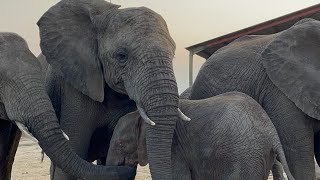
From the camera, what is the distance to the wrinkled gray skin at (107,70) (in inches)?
149

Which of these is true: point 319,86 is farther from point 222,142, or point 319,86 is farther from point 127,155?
point 127,155

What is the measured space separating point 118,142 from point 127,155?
0.41 feet

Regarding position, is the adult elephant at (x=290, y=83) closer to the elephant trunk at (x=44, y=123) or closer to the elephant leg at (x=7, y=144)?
the elephant trunk at (x=44, y=123)

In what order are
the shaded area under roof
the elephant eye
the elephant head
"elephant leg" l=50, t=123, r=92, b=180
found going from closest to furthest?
the elephant eye
the elephant head
"elephant leg" l=50, t=123, r=92, b=180
the shaded area under roof

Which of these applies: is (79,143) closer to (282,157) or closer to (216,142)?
(216,142)

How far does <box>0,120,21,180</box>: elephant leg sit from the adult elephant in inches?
76.7

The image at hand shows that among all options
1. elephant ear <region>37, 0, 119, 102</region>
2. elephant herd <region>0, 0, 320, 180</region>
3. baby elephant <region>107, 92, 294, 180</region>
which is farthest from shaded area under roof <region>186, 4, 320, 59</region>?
elephant ear <region>37, 0, 119, 102</region>

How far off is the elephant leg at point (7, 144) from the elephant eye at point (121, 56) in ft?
3.67

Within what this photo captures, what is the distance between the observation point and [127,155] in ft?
13.9

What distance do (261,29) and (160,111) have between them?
29.6 ft

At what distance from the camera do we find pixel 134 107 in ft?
15.0

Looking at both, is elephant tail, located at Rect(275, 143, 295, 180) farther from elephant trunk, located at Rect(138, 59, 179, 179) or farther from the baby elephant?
elephant trunk, located at Rect(138, 59, 179, 179)

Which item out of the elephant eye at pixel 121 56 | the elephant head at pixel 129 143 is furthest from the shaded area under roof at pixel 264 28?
the elephant eye at pixel 121 56

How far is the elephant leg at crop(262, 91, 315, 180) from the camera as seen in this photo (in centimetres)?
493
